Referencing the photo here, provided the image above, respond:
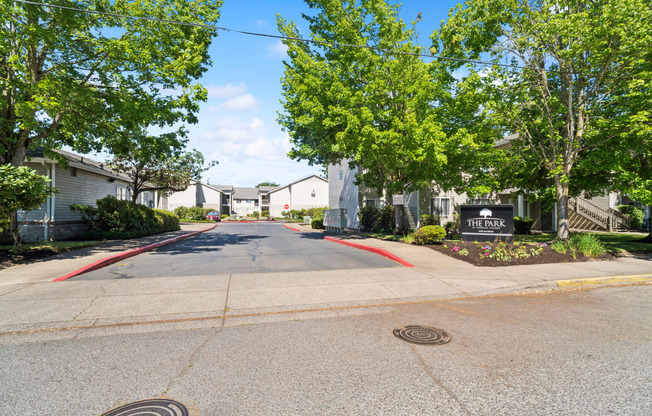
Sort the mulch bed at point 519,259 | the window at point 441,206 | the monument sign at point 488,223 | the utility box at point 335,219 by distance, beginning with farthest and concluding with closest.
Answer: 1. the utility box at point 335,219
2. the window at point 441,206
3. the monument sign at point 488,223
4. the mulch bed at point 519,259

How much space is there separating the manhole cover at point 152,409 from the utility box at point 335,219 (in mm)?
21789

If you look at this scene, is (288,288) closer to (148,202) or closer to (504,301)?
(504,301)

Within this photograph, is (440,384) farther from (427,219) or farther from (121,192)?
(121,192)

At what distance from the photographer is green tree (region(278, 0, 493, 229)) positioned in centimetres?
1358

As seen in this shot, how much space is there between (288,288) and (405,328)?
2.99 metres

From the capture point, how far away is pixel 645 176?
1203 centimetres

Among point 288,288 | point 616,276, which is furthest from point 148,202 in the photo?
point 616,276

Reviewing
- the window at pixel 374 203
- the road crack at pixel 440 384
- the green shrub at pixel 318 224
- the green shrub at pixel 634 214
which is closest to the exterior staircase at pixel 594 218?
the green shrub at pixel 634 214

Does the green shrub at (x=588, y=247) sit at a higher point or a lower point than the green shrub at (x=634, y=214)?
lower

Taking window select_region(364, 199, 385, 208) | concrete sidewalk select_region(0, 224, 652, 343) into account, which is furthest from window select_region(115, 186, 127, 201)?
window select_region(364, 199, 385, 208)

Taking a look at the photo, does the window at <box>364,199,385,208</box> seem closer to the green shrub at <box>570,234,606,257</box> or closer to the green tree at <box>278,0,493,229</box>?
the green tree at <box>278,0,493,229</box>

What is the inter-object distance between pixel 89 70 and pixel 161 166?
1229cm

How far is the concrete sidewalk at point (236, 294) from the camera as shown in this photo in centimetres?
505

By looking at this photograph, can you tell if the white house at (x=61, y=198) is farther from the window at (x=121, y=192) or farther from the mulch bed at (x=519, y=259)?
the mulch bed at (x=519, y=259)
